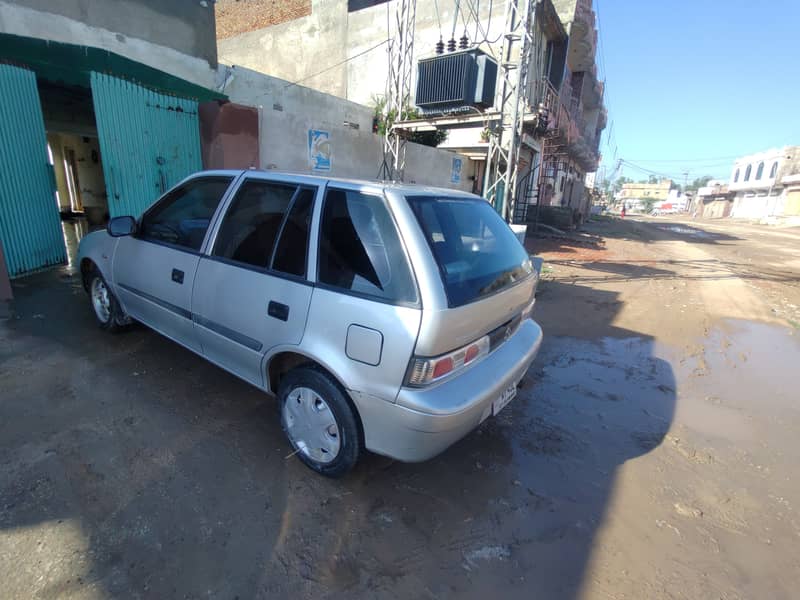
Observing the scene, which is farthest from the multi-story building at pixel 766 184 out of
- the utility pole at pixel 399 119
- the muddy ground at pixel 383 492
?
the muddy ground at pixel 383 492

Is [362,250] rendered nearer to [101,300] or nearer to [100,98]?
[101,300]

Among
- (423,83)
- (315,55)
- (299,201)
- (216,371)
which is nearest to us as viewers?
(299,201)

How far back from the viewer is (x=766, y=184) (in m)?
47.7

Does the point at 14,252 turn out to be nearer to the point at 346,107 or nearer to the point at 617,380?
the point at 617,380

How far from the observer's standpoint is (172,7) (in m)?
8.15

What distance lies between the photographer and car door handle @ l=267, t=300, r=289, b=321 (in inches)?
90.9

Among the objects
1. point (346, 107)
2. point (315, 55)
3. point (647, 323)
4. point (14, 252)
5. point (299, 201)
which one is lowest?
point (647, 323)

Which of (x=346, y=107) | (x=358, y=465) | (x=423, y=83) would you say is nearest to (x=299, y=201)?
(x=358, y=465)

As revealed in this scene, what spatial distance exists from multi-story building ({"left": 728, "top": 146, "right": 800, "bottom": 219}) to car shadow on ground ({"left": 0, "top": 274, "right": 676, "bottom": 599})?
54093mm

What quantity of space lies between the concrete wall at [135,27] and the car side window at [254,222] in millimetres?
7054

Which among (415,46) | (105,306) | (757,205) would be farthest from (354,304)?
(757,205)

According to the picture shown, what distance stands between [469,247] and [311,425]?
4.63 ft

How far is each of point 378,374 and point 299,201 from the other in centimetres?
118

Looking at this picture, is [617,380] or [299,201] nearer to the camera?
[299,201]
